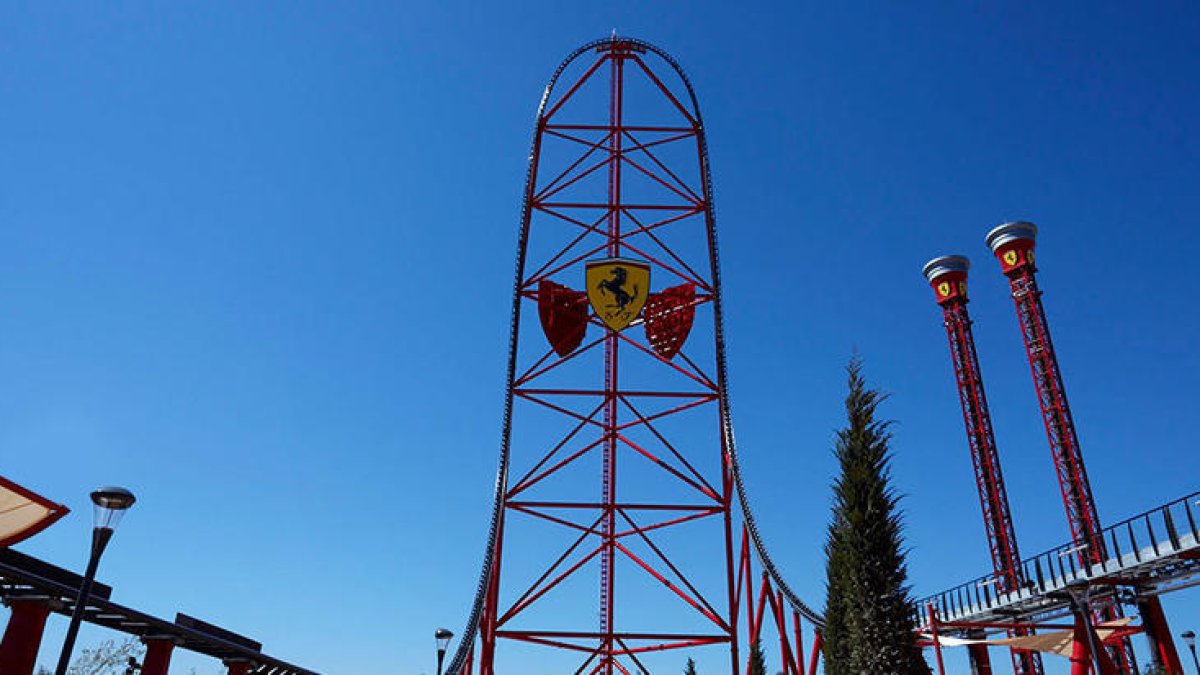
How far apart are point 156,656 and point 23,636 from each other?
220 cm

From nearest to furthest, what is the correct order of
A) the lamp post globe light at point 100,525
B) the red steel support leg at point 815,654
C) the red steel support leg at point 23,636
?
the lamp post globe light at point 100,525 < the red steel support leg at point 23,636 < the red steel support leg at point 815,654

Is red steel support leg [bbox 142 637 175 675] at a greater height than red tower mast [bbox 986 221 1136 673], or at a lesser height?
lesser

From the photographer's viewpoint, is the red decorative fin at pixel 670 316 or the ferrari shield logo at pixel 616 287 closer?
the ferrari shield logo at pixel 616 287

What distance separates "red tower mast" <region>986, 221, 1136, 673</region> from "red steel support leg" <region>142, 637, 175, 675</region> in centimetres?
3415

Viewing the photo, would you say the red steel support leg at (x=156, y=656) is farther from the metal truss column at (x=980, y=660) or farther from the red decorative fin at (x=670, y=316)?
the metal truss column at (x=980, y=660)

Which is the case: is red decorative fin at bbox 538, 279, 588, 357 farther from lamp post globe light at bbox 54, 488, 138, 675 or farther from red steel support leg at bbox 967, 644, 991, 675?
red steel support leg at bbox 967, 644, 991, 675

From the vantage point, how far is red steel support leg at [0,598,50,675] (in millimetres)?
7477

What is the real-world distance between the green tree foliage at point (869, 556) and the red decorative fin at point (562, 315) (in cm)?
808

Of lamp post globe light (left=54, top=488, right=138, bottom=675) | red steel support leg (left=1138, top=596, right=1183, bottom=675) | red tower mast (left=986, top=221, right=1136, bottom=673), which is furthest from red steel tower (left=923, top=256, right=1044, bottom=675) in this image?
lamp post globe light (left=54, top=488, right=138, bottom=675)

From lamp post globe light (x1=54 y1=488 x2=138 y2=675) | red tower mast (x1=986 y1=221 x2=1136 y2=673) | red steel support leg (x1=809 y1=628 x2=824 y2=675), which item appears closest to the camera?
lamp post globe light (x1=54 y1=488 x2=138 y2=675)

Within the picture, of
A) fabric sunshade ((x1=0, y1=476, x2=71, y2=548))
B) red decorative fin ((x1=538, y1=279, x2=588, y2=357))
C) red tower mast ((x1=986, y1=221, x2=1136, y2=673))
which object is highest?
red tower mast ((x1=986, y1=221, x2=1136, y2=673))

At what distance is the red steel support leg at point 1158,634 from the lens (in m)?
15.8

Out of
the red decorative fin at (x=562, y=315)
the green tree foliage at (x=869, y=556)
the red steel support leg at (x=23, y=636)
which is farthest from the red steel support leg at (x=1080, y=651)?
the red steel support leg at (x=23, y=636)

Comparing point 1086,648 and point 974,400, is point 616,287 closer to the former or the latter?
point 1086,648
